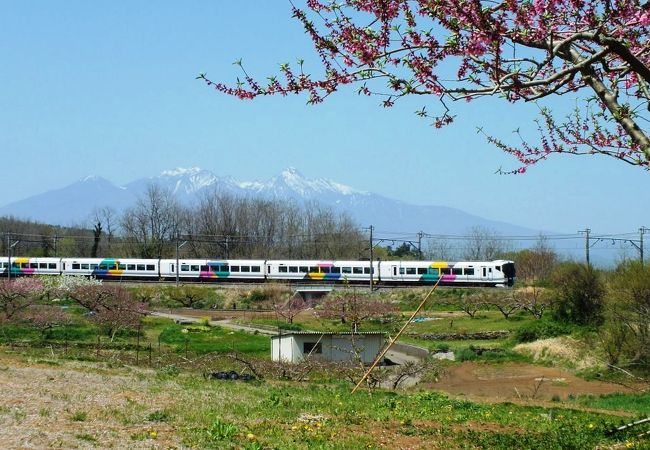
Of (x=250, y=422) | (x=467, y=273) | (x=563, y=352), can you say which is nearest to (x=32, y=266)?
(x=467, y=273)

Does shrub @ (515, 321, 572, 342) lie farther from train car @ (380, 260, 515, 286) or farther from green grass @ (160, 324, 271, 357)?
train car @ (380, 260, 515, 286)

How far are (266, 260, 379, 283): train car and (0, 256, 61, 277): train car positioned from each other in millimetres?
20424

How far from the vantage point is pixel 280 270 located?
67.9m

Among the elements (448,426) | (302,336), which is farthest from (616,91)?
(302,336)

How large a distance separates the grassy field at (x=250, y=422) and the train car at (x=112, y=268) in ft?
185

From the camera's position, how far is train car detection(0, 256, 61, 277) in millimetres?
71438

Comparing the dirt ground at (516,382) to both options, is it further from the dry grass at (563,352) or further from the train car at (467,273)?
the train car at (467,273)

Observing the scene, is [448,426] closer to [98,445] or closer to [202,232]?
[98,445]

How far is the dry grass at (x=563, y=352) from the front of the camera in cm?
3288

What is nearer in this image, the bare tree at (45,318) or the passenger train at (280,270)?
the bare tree at (45,318)

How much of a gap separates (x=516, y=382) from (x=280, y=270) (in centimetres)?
4046

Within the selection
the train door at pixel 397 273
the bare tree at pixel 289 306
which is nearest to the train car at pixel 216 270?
the bare tree at pixel 289 306

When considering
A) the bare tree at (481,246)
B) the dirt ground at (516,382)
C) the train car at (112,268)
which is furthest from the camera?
the bare tree at (481,246)

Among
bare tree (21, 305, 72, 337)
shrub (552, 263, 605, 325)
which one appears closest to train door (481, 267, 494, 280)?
shrub (552, 263, 605, 325)
